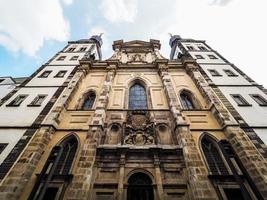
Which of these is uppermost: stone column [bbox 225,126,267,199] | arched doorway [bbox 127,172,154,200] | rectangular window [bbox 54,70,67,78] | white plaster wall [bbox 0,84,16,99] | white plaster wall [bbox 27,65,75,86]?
white plaster wall [bbox 0,84,16,99]

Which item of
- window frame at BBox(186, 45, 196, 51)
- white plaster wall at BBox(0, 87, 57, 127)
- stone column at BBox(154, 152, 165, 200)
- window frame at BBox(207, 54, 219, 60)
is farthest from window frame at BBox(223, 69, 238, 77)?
white plaster wall at BBox(0, 87, 57, 127)

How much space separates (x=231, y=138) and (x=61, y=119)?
1004 centimetres

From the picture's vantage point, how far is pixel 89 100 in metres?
14.2

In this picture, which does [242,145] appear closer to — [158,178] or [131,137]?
[158,178]

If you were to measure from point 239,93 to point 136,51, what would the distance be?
447 inches

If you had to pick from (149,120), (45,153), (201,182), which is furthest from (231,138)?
(45,153)

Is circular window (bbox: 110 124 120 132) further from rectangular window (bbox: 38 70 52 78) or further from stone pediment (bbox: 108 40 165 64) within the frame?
rectangular window (bbox: 38 70 52 78)

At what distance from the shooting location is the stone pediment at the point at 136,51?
19016 millimetres

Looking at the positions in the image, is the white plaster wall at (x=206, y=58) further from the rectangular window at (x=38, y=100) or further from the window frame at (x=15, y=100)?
the window frame at (x=15, y=100)

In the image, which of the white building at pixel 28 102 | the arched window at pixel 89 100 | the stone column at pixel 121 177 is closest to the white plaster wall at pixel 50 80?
the white building at pixel 28 102

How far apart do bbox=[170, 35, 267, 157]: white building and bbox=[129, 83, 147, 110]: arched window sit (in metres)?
5.53

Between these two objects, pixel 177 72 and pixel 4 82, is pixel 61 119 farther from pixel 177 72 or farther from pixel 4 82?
pixel 4 82

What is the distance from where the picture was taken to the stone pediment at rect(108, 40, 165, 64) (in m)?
19.0

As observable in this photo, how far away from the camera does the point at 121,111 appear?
12.4 metres
